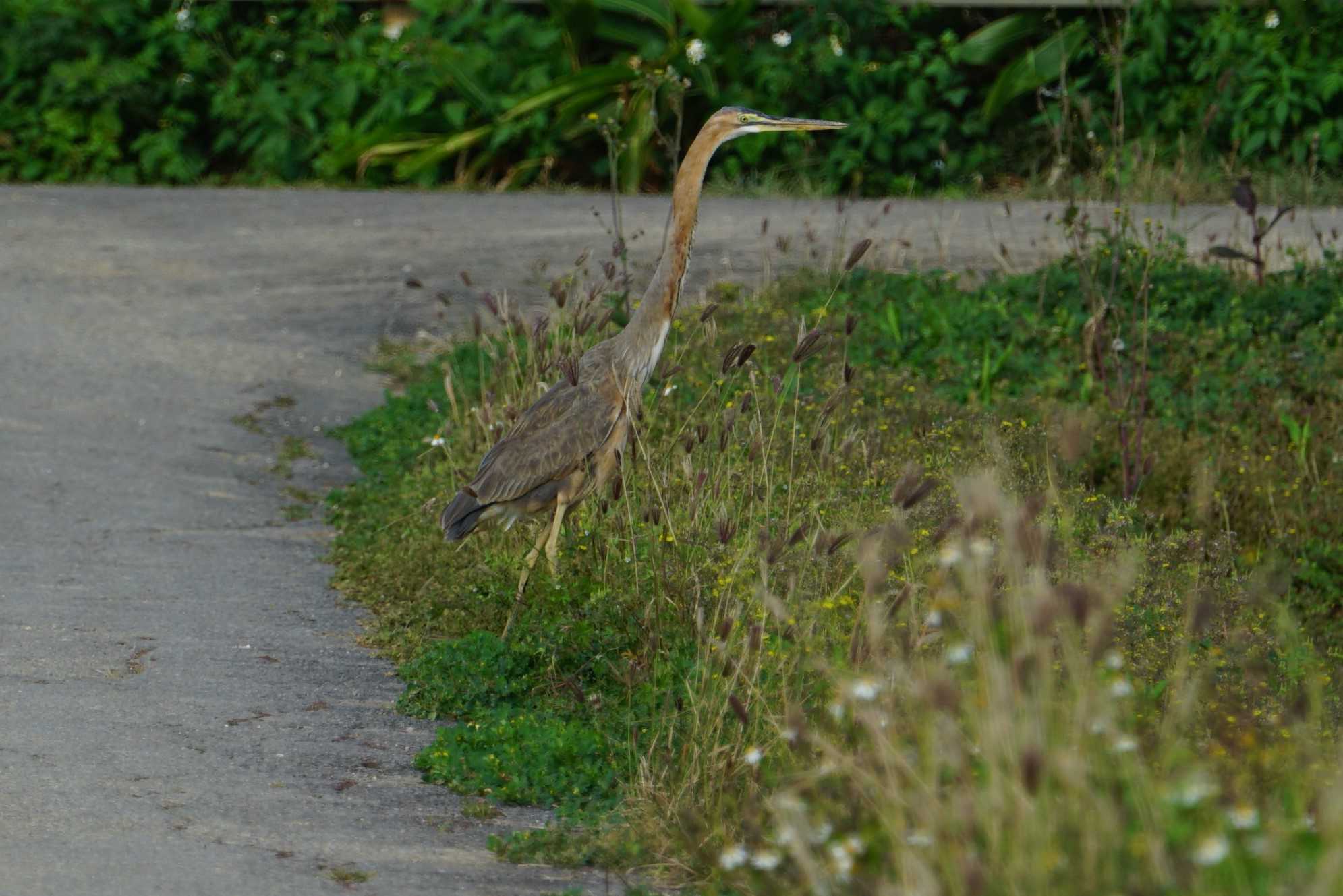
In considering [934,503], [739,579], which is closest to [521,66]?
[934,503]

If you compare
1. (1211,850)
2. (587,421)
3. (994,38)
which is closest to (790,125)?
(587,421)

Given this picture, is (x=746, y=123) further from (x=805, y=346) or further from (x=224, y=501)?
(x=224, y=501)

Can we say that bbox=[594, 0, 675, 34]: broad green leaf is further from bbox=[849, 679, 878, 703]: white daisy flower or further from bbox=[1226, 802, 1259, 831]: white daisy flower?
bbox=[1226, 802, 1259, 831]: white daisy flower

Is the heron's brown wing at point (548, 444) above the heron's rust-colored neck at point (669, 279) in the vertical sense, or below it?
below

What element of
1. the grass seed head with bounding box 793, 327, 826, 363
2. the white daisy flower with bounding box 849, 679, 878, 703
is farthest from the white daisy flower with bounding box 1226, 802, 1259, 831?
the grass seed head with bounding box 793, 327, 826, 363

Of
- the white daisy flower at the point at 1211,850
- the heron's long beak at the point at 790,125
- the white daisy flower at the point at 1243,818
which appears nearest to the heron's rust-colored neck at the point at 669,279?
the heron's long beak at the point at 790,125

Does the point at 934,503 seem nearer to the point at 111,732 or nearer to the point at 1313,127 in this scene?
the point at 111,732

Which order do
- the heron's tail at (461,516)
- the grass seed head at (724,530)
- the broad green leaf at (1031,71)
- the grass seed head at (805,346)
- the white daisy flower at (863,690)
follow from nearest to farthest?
the white daisy flower at (863,690)
the grass seed head at (724,530)
the grass seed head at (805,346)
the heron's tail at (461,516)
the broad green leaf at (1031,71)

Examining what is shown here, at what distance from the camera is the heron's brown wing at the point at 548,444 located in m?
6.34

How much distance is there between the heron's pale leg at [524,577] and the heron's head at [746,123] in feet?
5.32

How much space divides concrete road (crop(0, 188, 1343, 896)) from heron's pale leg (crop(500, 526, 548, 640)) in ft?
1.44

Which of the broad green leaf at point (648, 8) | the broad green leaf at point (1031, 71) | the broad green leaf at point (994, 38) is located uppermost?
the broad green leaf at point (648, 8)

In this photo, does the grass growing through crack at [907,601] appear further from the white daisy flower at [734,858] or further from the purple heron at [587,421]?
the purple heron at [587,421]

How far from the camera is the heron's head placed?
21.7ft
